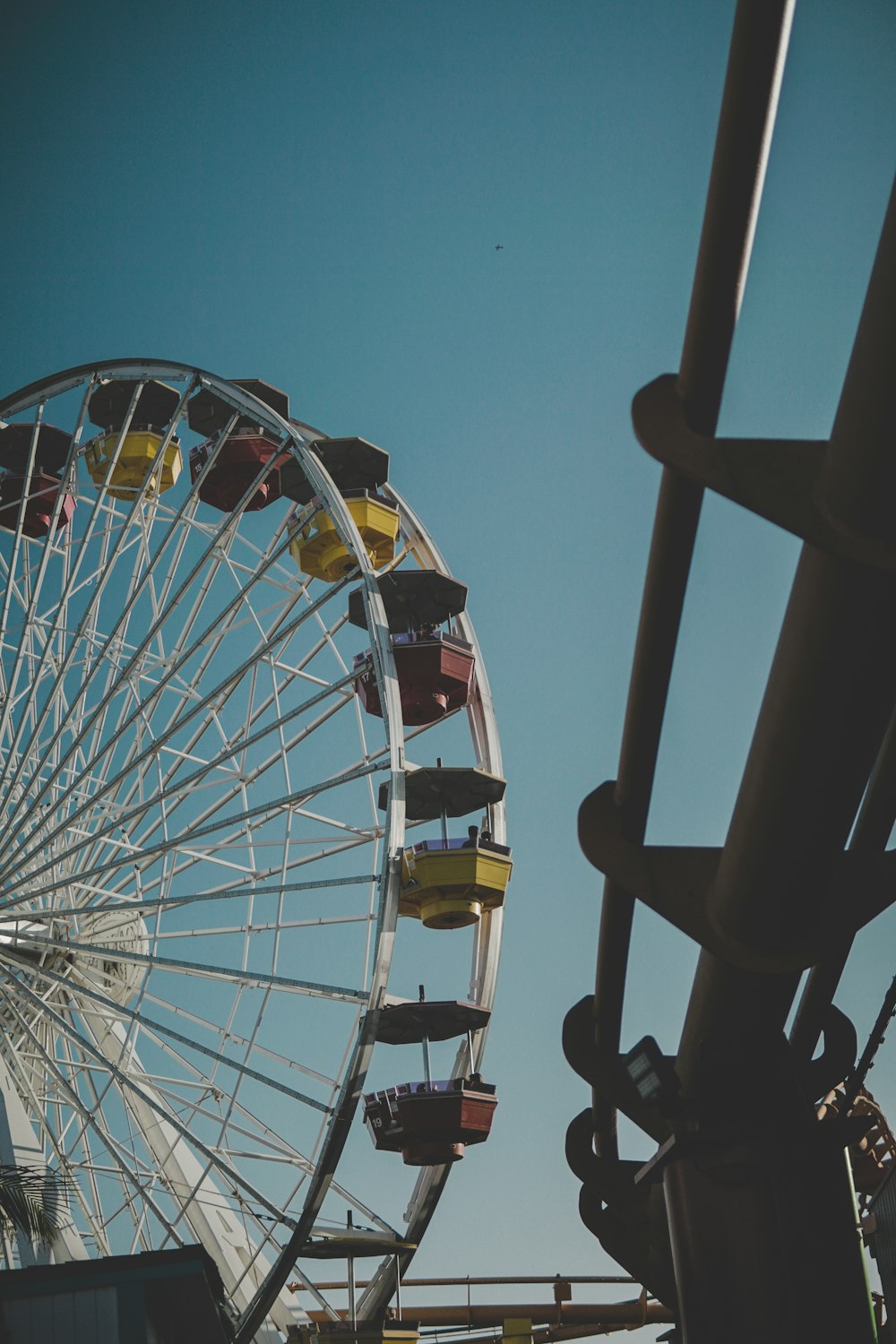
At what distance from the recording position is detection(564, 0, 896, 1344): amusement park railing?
3.55 metres

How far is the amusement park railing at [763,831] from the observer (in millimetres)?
3547

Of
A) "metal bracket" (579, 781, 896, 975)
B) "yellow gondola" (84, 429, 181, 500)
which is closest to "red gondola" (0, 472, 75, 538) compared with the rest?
"yellow gondola" (84, 429, 181, 500)

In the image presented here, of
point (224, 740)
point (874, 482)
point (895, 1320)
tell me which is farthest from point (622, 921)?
point (224, 740)

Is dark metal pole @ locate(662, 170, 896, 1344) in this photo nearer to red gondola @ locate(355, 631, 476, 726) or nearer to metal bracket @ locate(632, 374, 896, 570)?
metal bracket @ locate(632, 374, 896, 570)

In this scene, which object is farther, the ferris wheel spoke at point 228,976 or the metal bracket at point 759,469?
the ferris wheel spoke at point 228,976

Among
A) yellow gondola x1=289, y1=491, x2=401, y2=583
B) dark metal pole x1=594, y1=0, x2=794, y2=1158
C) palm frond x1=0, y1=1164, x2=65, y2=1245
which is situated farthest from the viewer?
yellow gondola x1=289, y1=491, x2=401, y2=583

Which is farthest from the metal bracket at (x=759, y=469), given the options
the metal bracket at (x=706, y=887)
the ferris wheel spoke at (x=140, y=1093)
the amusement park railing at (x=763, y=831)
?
the ferris wheel spoke at (x=140, y=1093)

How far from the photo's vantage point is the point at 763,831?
4.18 m

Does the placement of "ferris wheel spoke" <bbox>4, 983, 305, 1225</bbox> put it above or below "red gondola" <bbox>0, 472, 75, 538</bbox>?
below

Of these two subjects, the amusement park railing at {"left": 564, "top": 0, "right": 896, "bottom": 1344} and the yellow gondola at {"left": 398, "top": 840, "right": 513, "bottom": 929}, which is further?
the yellow gondola at {"left": 398, "top": 840, "right": 513, "bottom": 929}

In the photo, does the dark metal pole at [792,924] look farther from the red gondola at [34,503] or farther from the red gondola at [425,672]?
the red gondola at [34,503]

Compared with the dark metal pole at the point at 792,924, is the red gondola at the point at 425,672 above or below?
above

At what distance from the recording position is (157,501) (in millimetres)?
19969

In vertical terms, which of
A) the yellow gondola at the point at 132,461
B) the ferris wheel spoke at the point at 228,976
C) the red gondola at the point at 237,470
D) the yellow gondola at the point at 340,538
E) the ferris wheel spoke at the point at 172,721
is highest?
the yellow gondola at the point at 132,461
